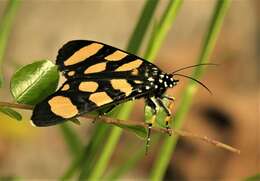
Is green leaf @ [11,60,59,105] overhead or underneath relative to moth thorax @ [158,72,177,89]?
underneath

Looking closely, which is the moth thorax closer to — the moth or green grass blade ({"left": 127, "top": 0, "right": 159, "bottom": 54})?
the moth

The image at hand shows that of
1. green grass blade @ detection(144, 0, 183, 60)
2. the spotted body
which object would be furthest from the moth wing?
green grass blade @ detection(144, 0, 183, 60)

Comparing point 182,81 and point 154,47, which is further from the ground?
point 154,47

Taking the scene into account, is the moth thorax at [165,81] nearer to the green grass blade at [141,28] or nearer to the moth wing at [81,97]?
the moth wing at [81,97]

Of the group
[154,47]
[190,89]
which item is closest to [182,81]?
[190,89]

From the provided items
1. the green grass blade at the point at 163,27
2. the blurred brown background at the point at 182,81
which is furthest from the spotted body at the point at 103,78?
the blurred brown background at the point at 182,81

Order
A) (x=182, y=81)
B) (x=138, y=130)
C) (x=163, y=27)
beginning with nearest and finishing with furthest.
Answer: (x=138, y=130) → (x=163, y=27) → (x=182, y=81)

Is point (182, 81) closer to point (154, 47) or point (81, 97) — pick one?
point (154, 47)
